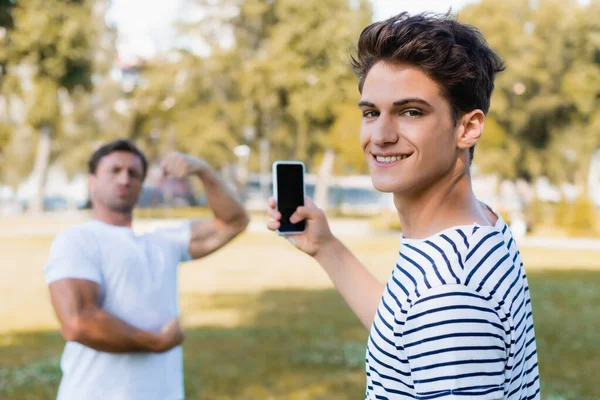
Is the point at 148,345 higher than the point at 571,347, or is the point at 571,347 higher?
the point at 148,345

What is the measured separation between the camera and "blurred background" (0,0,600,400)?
31.4 ft

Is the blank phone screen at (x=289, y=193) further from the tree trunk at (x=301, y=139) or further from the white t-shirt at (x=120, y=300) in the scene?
the tree trunk at (x=301, y=139)

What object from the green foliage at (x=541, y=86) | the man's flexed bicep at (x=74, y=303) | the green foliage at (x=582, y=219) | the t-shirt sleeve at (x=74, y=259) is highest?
the green foliage at (x=541, y=86)

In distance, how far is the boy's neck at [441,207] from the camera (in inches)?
68.5

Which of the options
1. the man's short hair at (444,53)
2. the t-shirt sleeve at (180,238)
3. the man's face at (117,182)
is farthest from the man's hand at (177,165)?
the man's short hair at (444,53)

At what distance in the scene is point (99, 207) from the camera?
4.05m

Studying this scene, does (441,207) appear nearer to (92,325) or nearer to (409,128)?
(409,128)

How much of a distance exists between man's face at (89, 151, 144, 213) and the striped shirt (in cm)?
263

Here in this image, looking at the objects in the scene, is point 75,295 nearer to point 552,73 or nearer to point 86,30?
point 86,30

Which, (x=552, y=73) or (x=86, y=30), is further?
(x=552, y=73)

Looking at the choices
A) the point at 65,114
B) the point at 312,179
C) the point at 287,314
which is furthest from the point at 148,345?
the point at 312,179

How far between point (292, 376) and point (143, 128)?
48600 millimetres

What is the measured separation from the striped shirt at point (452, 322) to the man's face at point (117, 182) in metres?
2.63

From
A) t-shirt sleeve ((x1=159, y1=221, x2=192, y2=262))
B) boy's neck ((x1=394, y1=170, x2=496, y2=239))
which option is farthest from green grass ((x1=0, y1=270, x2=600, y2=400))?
boy's neck ((x1=394, y1=170, x2=496, y2=239))
